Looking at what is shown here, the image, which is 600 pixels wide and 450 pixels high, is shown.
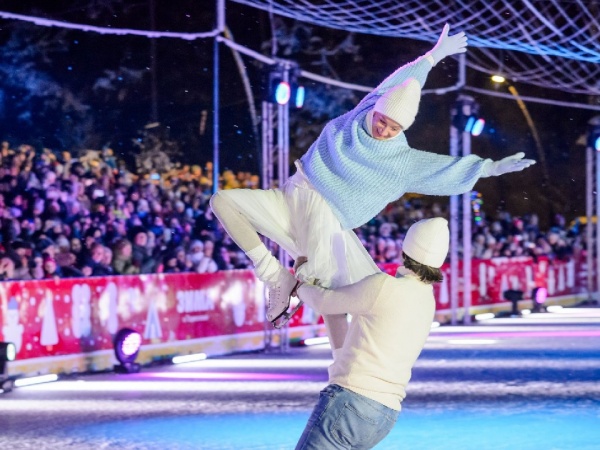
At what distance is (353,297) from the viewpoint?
4039 mm

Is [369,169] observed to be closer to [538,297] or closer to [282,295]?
[282,295]

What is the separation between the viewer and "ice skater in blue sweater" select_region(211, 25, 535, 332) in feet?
15.9

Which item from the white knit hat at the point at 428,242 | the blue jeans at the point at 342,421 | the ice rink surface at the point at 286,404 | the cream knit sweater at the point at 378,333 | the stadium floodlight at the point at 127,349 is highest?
the white knit hat at the point at 428,242

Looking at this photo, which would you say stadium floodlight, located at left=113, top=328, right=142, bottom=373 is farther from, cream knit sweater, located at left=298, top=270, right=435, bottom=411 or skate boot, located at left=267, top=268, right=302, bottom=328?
cream knit sweater, located at left=298, top=270, right=435, bottom=411

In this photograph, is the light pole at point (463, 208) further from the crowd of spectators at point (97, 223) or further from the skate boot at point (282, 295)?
the skate boot at point (282, 295)

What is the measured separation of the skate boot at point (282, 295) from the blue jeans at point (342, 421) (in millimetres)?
866

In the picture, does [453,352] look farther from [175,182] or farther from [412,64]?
[412,64]

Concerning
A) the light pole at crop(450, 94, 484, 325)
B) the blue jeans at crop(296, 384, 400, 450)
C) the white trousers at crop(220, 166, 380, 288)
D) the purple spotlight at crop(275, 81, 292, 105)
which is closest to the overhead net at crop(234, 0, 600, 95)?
the purple spotlight at crop(275, 81, 292, 105)

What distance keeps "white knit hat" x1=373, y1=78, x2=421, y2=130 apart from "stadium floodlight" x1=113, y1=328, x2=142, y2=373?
20.7 feet

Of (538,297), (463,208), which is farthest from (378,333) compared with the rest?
(538,297)

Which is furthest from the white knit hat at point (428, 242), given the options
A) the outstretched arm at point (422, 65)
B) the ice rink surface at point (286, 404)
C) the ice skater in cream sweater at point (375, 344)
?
the ice rink surface at point (286, 404)

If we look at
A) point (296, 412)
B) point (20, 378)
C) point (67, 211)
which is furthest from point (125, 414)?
point (67, 211)

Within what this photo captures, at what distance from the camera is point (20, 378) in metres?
10.1

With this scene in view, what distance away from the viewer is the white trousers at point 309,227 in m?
4.86
